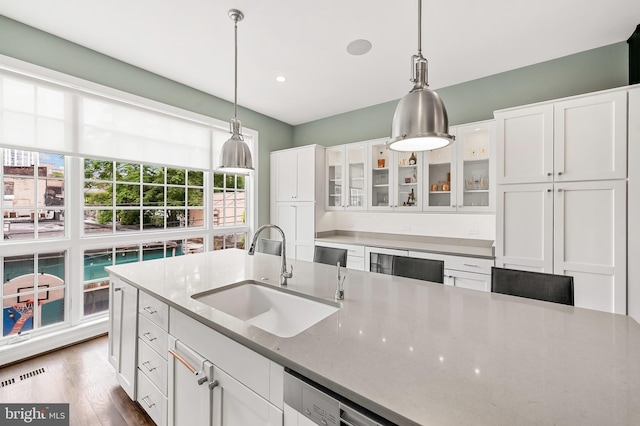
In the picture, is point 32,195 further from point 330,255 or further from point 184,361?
point 330,255

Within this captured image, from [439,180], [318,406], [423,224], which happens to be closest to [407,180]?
[439,180]

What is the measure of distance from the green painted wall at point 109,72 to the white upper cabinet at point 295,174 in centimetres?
28

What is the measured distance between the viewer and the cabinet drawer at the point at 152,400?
60.1 inches

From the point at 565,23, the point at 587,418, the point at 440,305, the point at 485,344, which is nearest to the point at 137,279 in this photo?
the point at 440,305

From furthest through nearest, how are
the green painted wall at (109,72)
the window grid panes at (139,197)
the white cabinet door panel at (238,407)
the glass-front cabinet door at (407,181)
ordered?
1. the glass-front cabinet door at (407,181)
2. the window grid panes at (139,197)
3. the green painted wall at (109,72)
4. the white cabinet door panel at (238,407)

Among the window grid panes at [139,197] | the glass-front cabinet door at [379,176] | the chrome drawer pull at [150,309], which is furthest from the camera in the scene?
the glass-front cabinet door at [379,176]

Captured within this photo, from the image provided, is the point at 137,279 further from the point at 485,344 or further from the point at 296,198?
the point at 296,198

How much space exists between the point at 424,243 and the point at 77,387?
374 cm

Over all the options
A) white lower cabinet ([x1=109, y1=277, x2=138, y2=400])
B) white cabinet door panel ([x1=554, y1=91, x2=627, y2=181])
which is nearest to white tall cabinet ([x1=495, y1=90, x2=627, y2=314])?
white cabinet door panel ([x1=554, y1=91, x2=627, y2=181])

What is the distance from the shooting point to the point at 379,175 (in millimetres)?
3857

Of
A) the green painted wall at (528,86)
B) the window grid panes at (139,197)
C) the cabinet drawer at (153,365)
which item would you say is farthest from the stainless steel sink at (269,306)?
the green painted wall at (528,86)

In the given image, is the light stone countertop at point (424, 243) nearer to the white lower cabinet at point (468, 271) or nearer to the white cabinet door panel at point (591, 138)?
the white lower cabinet at point (468, 271)

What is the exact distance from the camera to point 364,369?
81 centimetres

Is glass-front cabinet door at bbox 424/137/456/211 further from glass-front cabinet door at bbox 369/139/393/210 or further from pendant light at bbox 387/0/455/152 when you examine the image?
pendant light at bbox 387/0/455/152
